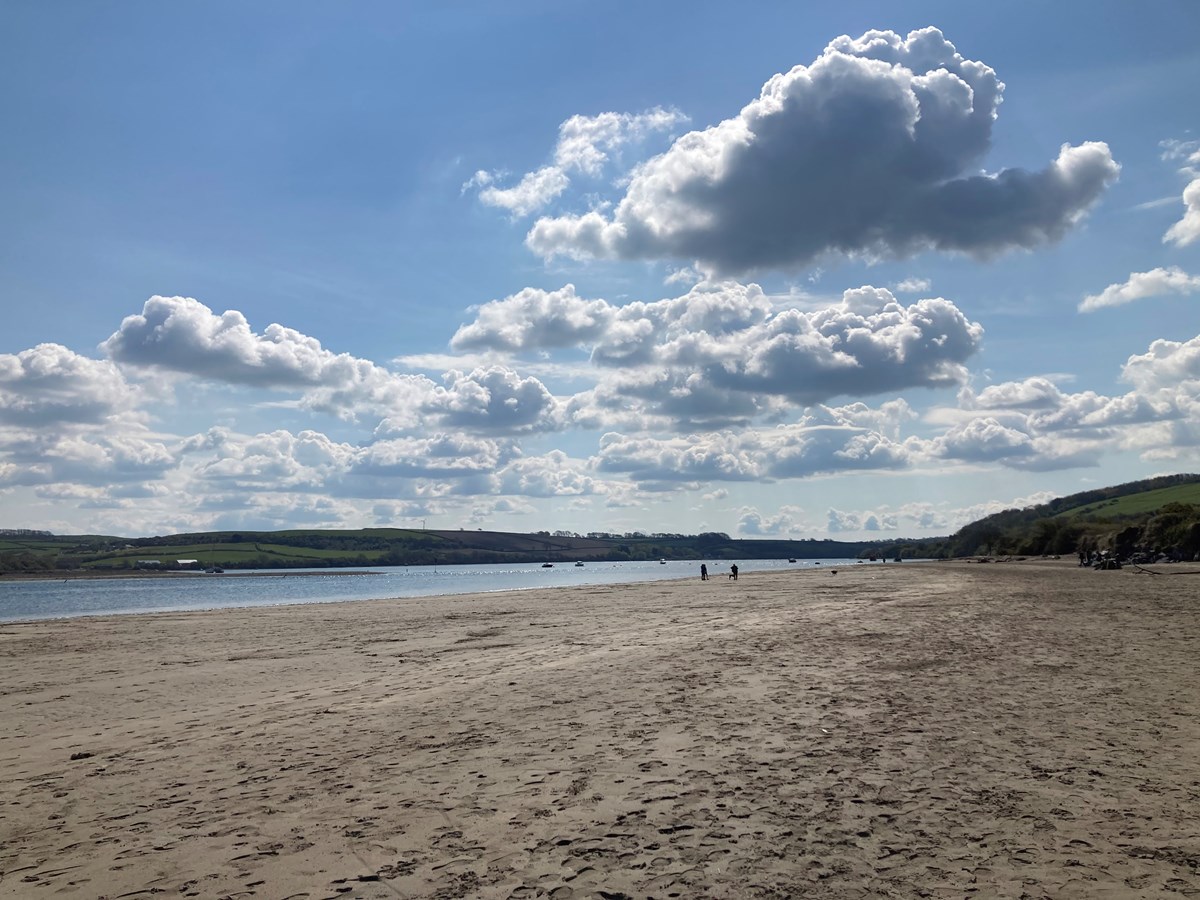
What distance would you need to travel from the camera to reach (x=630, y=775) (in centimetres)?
909

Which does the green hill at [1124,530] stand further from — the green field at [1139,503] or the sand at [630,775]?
the sand at [630,775]

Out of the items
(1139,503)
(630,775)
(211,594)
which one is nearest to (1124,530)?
(1139,503)

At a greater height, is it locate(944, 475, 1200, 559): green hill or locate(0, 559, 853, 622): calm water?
locate(944, 475, 1200, 559): green hill

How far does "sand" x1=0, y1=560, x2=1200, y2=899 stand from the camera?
6.58 m

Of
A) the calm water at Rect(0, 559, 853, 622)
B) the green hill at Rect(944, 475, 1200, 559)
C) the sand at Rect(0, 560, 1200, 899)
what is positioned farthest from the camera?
the green hill at Rect(944, 475, 1200, 559)

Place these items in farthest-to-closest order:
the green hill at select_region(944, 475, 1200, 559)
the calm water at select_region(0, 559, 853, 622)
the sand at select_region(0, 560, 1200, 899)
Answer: the green hill at select_region(944, 475, 1200, 559) < the calm water at select_region(0, 559, 853, 622) < the sand at select_region(0, 560, 1200, 899)

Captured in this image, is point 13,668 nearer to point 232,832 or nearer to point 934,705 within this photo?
point 232,832

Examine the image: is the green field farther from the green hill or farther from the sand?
the sand

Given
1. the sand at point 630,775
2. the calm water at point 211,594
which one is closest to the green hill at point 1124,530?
the calm water at point 211,594

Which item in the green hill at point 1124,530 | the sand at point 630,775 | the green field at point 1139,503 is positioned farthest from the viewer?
the green field at point 1139,503

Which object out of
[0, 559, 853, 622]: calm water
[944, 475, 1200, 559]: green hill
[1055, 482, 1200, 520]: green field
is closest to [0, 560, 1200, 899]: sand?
[0, 559, 853, 622]: calm water

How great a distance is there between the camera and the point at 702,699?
1339 centimetres

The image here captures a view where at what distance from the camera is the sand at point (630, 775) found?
658 cm

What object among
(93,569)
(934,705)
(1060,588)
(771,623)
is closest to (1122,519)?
(1060,588)
